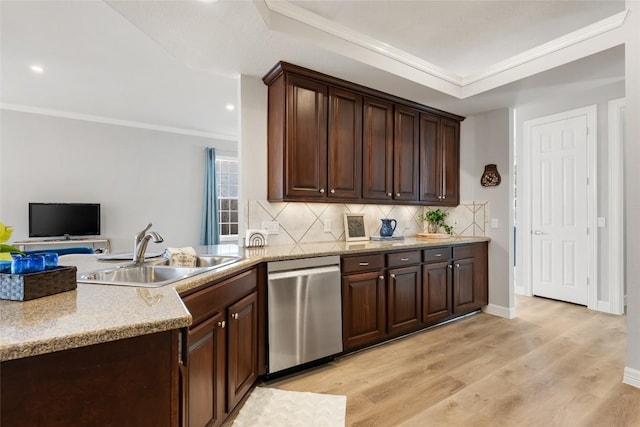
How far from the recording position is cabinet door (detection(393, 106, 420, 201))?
3383mm

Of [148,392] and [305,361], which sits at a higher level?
[148,392]

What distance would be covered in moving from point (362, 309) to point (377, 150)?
157 cm

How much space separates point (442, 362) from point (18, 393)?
2.58 metres

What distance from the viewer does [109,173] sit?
5688 millimetres

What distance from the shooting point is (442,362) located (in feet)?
8.30

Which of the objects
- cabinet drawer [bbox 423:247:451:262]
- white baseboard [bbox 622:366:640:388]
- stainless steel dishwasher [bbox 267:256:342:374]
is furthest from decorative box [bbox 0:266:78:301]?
white baseboard [bbox 622:366:640:388]

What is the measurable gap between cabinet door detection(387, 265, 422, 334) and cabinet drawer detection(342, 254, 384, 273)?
171mm

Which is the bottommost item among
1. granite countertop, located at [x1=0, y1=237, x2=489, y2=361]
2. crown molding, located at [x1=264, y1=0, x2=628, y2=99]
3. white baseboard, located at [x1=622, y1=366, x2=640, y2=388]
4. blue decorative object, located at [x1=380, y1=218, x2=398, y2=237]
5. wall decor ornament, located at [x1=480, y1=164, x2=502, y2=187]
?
white baseboard, located at [x1=622, y1=366, x2=640, y2=388]

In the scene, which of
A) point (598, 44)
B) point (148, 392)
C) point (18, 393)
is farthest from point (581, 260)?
point (18, 393)

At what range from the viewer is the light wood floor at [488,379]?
188 centimetres

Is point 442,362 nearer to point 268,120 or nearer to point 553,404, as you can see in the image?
point 553,404

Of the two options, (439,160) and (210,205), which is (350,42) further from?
(210,205)

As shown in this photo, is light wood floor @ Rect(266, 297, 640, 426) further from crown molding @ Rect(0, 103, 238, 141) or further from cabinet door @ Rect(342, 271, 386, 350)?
crown molding @ Rect(0, 103, 238, 141)

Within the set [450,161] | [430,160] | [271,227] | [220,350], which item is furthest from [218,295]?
[450,161]
